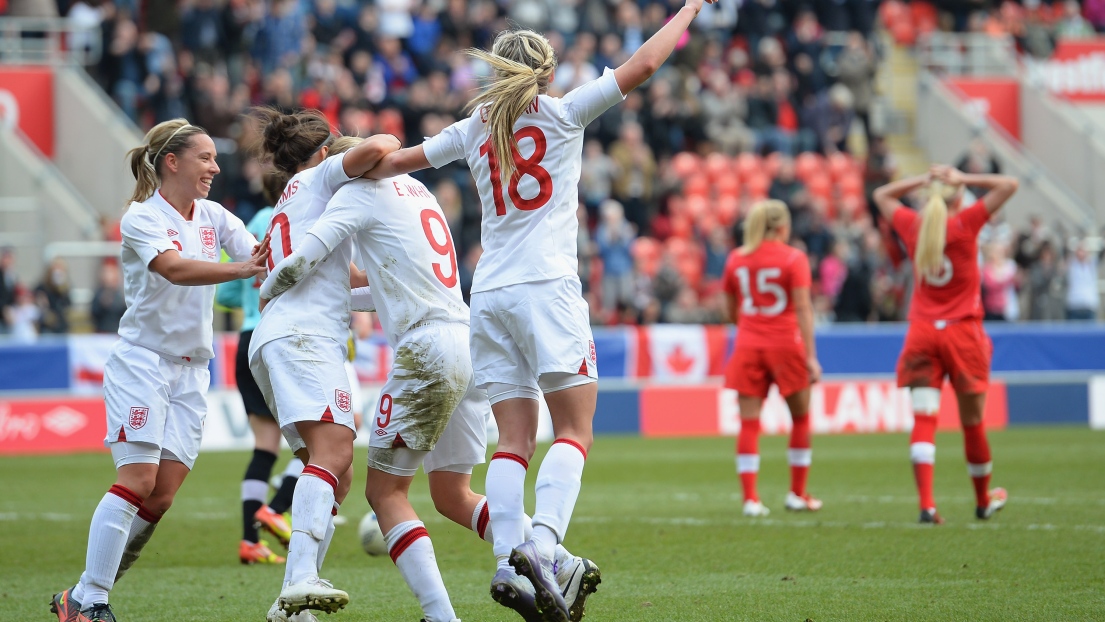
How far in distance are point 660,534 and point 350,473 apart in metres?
3.56

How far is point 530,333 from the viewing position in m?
5.24

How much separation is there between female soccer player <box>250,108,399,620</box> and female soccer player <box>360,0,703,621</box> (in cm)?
40

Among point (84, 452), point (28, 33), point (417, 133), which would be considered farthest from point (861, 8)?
point (84, 452)

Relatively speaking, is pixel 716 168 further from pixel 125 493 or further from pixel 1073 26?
pixel 125 493

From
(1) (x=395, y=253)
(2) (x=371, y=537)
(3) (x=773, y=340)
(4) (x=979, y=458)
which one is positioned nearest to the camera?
(1) (x=395, y=253)

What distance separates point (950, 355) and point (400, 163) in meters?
4.95

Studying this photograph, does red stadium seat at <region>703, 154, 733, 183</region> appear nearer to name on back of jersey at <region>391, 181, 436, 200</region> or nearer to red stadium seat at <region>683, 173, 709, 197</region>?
red stadium seat at <region>683, 173, 709, 197</region>

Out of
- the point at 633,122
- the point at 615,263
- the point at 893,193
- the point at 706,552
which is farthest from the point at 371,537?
the point at 633,122

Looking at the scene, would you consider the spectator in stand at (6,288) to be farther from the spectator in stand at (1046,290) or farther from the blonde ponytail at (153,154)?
the spectator in stand at (1046,290)

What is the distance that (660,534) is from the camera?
355 inches

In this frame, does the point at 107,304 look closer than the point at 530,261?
No

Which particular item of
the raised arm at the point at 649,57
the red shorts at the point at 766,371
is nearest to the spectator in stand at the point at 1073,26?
the red shorts at the point at 766,371

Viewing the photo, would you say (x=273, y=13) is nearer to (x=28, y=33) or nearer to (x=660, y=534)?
(x=28, y=33)

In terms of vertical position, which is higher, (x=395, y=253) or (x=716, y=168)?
(x=716, y=168)
